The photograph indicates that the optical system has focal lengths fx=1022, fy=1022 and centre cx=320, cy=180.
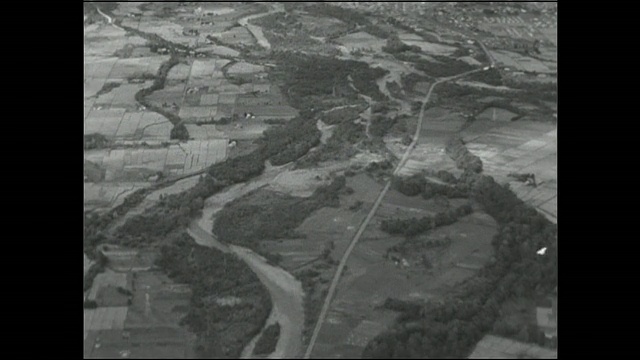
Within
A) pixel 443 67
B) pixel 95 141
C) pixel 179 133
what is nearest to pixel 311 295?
pixel 179 133

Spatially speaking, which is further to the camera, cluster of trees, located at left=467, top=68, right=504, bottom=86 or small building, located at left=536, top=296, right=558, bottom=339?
cluster of trees, located at left=467, top=68, right=504, bottom=86

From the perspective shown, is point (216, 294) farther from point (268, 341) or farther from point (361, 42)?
point (361, 42)

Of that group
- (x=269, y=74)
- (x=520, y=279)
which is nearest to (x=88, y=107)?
(x=269, y=74)

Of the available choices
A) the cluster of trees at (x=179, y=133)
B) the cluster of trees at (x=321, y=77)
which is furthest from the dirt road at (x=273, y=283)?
the cluster of trees at (x=321, y=77)

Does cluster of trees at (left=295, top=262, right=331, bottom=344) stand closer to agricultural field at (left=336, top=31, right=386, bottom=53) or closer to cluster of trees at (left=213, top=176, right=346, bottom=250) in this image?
cluster of trees at (left=213, top=176, right=346, bottom=250)

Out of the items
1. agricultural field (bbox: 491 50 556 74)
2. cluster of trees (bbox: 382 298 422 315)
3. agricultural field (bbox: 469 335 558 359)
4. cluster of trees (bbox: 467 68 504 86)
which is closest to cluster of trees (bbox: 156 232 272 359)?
cluster of trees (bbox: 382 298 422 315)

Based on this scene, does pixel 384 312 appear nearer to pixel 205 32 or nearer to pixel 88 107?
pixel 88 107

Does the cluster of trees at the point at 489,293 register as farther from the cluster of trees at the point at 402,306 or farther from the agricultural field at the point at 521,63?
the agricultural field at the point at 521,63
